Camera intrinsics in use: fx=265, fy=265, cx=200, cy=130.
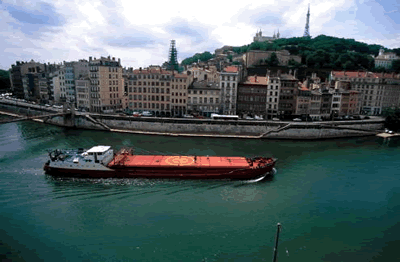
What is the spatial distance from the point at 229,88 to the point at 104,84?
30.3m

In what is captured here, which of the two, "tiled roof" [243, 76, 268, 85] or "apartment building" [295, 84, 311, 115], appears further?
"tiled roof" [243, 76, 268, 85]

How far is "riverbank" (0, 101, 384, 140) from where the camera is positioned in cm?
5069

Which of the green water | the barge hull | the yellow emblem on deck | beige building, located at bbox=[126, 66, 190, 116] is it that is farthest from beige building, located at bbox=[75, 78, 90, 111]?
the yellow emblem on deck

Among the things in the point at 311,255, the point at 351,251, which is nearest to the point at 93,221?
the point at 311,255

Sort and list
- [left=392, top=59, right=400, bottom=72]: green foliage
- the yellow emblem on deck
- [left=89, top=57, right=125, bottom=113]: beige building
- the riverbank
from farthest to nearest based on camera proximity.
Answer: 1. [left=392, top=59, right=400, bottom=72]: green foliage
2. [left=89, top=57, right=125, bottom=113]: beige building
3. the riverbank
4. the yellow emblem on deck

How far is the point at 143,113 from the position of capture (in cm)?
5816

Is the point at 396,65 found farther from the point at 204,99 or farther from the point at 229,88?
the point at 204,99

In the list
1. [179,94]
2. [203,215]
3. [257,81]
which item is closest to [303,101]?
[257,81]

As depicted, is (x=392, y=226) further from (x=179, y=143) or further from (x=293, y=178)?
(x=179, y=143)

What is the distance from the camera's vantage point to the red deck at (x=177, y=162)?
1214 inches

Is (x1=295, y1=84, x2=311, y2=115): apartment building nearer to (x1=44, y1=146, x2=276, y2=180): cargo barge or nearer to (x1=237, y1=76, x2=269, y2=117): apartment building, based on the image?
(x1=237, y1=76, x2=269, y2=117): apartment building

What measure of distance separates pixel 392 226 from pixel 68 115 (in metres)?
55.7

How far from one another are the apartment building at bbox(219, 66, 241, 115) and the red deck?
27.4 meters

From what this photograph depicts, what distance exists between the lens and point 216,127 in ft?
167
